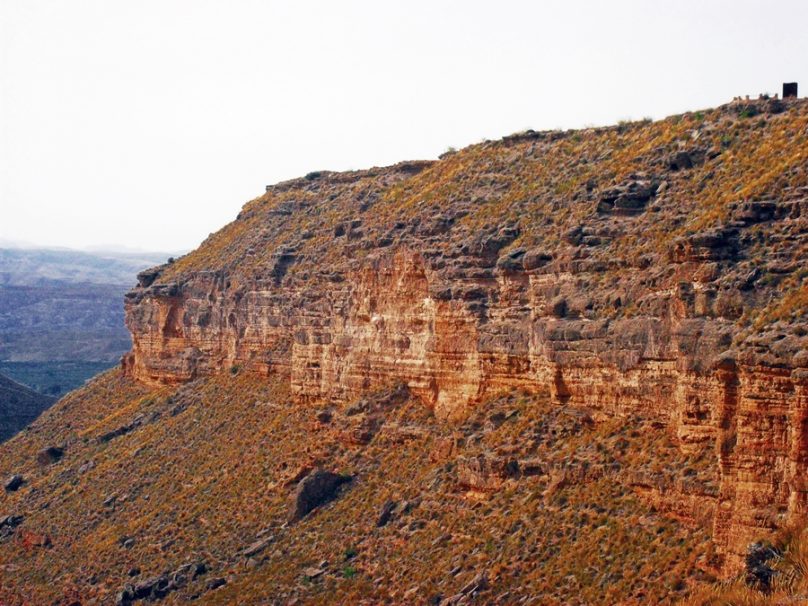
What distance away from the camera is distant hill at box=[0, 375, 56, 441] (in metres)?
109

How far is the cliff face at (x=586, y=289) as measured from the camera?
39.2m

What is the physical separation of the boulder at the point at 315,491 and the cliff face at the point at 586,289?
418 centimetres

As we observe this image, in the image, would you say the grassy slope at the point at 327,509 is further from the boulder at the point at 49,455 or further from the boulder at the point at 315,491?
the boulder at the point at 49,455

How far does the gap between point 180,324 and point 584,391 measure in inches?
1628

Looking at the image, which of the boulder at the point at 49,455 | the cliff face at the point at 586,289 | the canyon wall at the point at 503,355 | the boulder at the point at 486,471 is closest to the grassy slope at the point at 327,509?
the boulder at the point at 486,471

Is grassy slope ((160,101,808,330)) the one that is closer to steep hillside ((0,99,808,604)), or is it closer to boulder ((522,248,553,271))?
steep hillside ((0,99,808,604))

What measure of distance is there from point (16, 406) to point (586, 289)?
72283 mm

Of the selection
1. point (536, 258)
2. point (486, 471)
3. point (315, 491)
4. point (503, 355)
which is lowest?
point (315, 491)

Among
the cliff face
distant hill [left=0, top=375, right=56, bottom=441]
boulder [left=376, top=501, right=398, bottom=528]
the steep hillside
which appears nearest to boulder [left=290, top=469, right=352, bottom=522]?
the steep hillside

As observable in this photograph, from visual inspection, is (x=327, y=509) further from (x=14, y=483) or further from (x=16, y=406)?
(x=16, y=406)

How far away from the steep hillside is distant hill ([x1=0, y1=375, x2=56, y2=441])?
76.9 ft

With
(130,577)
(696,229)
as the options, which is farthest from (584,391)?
(130,577)

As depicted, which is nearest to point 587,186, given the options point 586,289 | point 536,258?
point 536,258

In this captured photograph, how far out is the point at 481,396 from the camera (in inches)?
2185
